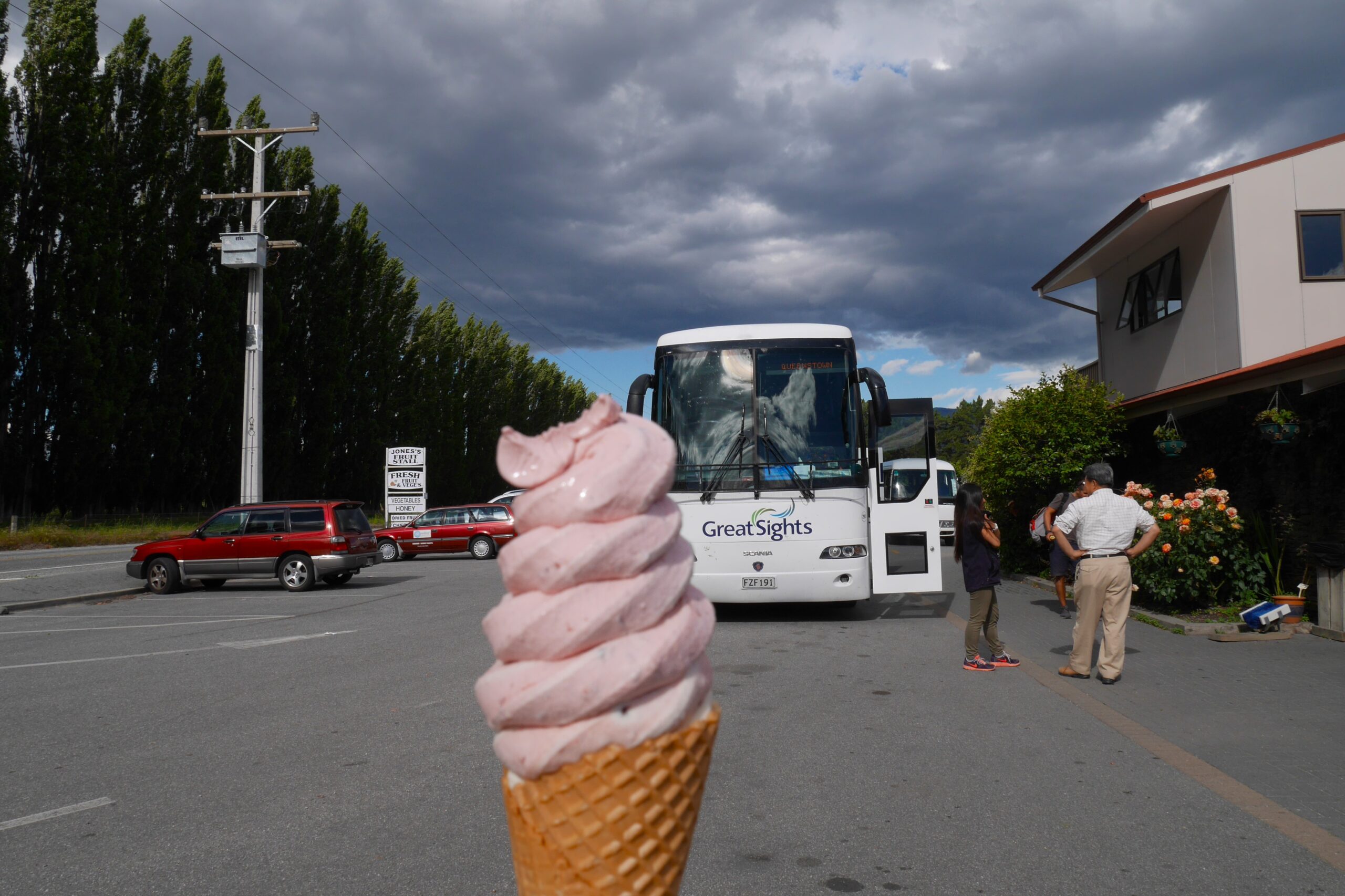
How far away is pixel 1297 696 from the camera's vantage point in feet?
24.0

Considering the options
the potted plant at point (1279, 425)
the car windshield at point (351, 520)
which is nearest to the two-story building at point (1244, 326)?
the potted plant at point (1279, 425)

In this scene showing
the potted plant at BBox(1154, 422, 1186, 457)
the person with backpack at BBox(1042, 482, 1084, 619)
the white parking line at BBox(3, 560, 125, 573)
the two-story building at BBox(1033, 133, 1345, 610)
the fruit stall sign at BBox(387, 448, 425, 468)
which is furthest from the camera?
the fruit stall sign at BBox(387, 448, 425, 468)

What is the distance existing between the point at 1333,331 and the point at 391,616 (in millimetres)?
14683

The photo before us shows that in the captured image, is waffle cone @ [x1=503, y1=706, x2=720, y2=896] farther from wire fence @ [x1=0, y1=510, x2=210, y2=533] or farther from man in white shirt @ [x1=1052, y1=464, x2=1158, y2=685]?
wire fence @ [x1=0, y1=510, x2=210, y2=533]

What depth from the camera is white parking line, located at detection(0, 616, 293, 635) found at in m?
12.4

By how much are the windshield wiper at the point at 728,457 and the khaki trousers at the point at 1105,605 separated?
4.54 metres

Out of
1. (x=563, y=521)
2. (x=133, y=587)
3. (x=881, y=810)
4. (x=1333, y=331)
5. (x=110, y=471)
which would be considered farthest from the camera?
(x=110, y=471)

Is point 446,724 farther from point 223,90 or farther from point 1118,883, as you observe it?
point 223,90

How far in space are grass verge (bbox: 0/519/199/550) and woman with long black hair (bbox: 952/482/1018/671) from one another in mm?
24792

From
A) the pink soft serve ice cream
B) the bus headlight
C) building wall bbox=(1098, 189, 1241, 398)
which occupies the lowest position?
the bus headlight

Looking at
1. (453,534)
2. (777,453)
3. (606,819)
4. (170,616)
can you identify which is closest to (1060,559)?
(777,453)

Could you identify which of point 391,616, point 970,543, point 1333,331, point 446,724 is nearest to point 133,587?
point 391,616

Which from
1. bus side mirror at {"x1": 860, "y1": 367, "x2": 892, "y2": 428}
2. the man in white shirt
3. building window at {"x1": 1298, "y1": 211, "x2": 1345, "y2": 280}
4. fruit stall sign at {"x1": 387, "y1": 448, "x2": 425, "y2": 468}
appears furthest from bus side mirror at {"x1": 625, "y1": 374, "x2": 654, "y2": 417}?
fruit stall sign at {"x1": 387, "y1": 448, "x2": 425, "y2": 468}

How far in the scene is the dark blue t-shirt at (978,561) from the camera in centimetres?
866
